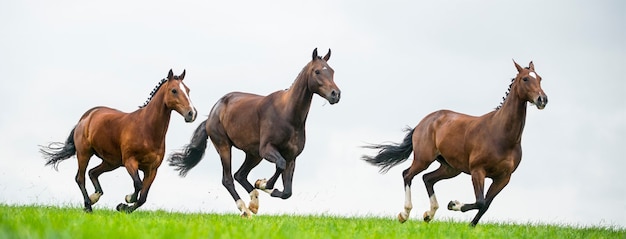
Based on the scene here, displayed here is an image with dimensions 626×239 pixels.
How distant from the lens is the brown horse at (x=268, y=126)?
12305 millimetres

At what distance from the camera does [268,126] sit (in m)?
12.6

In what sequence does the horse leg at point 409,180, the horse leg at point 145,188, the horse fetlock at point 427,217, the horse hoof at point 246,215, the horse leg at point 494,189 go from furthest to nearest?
the horse leg at point 409,180
the horse fetlock at point 427,217
the horse hoof at point 246,215
the horse leg at point 145,188
the horse leg at point 494,189

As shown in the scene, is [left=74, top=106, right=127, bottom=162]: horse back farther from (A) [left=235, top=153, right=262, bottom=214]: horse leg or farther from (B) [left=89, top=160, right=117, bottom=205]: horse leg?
(A) [left=235, top=153, right=262, bottom=214]: horse leg

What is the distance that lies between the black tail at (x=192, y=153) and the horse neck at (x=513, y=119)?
5.20 meters

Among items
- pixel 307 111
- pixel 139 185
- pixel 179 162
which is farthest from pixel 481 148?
pixel 179 162

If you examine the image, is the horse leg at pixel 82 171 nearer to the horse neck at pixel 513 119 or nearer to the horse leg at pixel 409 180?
the horse leg at pixel 409 180

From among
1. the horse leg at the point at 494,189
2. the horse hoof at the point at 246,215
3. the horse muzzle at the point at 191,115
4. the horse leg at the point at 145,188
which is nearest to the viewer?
the horse leg at the point at 494,189

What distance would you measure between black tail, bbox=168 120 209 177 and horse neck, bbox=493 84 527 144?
5.20 meters

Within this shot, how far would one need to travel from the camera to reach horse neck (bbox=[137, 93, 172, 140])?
40.1ft

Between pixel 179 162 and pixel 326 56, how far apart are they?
3977 millimetres

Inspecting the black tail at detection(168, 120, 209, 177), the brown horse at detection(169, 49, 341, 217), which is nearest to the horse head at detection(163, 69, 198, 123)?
the brown horse at detection(169, 49, 341, 217)

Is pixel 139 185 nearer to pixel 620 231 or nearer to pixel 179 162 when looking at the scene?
pixel 179 162

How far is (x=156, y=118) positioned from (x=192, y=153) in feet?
9.31

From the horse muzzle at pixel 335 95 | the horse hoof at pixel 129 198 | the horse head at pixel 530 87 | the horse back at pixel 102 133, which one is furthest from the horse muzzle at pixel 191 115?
the horse head at pixel 530 87
